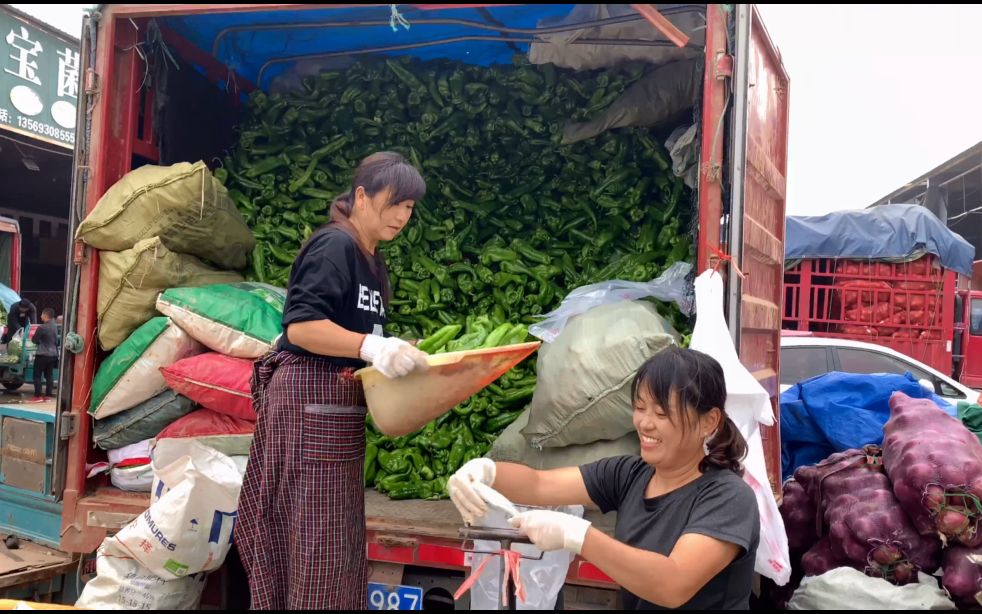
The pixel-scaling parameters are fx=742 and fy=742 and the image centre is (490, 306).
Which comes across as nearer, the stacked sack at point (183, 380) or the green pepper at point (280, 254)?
the stacked sack at point (183, 380)

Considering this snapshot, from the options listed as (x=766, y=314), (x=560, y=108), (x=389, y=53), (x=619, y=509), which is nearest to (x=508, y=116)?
(x=560, y=108)

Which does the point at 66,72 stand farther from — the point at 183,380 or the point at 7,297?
the point at 183,380

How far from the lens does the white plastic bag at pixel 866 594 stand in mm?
3012

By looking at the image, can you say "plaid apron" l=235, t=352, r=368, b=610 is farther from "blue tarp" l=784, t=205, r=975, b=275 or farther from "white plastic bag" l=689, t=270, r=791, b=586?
"blue tarp" l=784, t=205, r=975, b=275

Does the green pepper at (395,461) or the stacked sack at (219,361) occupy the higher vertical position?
the stacked sack at (219,361)

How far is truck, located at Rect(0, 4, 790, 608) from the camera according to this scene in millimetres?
3090

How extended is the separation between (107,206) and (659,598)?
3.19 meters

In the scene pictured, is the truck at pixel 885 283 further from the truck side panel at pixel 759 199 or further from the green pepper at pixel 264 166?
the green pepper at pixel 264 166

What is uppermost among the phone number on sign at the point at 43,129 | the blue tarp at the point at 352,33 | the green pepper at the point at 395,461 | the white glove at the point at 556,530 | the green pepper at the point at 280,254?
the phone number on sign at the point at 43,129

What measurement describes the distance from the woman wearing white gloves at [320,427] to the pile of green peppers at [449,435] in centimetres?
120

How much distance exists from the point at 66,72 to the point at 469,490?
→ 1312 cm

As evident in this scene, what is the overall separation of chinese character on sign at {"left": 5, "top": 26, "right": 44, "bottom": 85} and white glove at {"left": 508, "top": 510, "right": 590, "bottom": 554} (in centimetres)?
1260

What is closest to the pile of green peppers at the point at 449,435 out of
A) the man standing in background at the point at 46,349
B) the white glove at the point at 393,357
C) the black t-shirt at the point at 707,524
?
the white glove at the point at 393,357

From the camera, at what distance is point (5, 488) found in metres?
4.01
